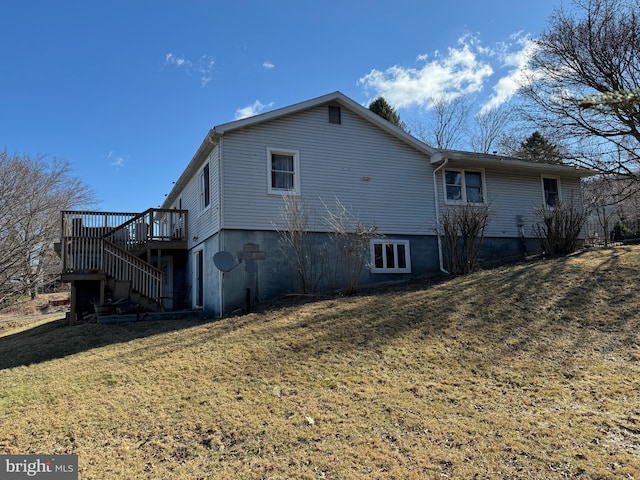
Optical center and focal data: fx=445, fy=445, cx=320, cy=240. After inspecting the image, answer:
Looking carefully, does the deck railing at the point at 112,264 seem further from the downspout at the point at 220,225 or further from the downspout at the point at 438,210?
the downspout at the point at 438,210

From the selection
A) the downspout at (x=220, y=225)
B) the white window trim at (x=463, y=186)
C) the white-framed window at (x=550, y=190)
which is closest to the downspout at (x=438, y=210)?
the white window trim at (x=463, y=186)

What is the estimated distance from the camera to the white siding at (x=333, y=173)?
1182cm

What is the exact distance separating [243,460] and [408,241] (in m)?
10.5

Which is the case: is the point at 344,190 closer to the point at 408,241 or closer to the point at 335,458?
the point at 408,241

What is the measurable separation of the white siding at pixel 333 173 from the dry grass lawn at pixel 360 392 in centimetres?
360

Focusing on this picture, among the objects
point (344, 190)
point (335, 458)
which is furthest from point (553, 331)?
point (344, 190)

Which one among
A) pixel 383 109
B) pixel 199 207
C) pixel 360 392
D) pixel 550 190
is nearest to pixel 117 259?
pixel 199 207

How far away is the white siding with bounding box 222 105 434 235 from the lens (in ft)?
38.8

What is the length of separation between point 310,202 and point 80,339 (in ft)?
21.5

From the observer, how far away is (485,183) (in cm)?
1498

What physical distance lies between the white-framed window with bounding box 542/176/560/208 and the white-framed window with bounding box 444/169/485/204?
2.79m

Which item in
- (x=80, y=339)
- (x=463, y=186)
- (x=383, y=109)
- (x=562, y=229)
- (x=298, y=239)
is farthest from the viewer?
(x=383, y=109)

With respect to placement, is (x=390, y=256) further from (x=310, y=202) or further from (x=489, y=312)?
(x=489, y=312)

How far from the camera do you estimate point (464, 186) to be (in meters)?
14.8
